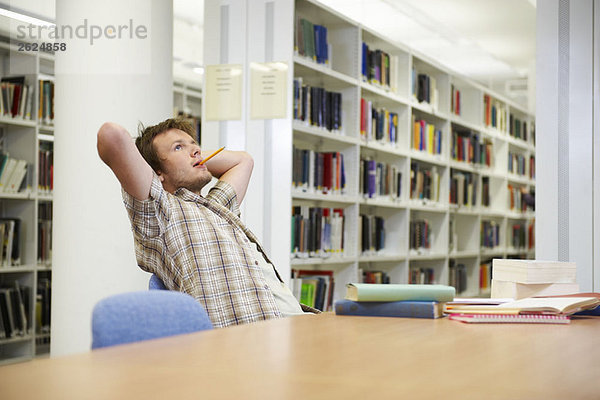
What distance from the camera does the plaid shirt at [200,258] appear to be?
220cm

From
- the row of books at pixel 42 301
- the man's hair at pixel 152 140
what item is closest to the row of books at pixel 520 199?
the row of books at pixel 42 301

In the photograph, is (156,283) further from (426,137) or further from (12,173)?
(426,137)

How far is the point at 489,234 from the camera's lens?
7746 mm

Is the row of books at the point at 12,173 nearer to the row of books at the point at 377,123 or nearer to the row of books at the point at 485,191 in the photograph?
the row of books at the point at 377,123

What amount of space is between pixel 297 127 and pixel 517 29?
439 cm

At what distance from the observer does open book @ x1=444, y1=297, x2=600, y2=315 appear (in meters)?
1.54

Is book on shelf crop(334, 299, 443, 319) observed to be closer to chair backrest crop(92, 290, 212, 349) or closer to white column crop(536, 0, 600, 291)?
chair backrest crop(92, 290, 212, 349)

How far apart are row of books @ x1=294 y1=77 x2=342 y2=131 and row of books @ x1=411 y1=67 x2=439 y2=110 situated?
A: 1.32 m

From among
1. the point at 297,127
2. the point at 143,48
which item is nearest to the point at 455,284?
the point at 297,127

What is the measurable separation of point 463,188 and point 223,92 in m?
3.45

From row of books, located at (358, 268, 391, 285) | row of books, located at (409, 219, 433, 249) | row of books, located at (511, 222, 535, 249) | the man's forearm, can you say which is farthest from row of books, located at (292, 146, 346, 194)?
row of books, located at (511, 222, 535, 249)

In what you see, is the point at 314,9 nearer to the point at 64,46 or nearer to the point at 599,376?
the point at 64,46

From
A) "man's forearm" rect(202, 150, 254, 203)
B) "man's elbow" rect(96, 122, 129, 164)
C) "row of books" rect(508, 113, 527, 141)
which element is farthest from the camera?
"row of books" rect(508, 113, 527, 141)

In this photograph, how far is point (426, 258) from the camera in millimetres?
6305
